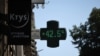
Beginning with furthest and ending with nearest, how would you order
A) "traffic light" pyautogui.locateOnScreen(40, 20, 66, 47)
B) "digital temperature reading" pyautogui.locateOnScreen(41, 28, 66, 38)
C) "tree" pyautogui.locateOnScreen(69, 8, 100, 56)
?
"tree" pyautogui.locateOnScreen(69, 8, 100, 56) → "digital temperature reading" pyautogui.locateOnScreen(41, 28, 66, 38) → "traffic light" pyautogui.locateOnScreen(40, 20, 66, 47)

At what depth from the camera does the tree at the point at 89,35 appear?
212ft

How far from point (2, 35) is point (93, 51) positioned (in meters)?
43.3

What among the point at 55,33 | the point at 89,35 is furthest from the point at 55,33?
the point at 89,35

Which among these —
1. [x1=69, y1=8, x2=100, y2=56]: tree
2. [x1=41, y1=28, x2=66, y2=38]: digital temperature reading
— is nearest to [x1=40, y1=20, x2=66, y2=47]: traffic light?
[x1=41, y1=28, x2=66, y2=38]: digital temperature reading

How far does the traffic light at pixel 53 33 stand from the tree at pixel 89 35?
43715mm

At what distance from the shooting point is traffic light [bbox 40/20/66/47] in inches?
781

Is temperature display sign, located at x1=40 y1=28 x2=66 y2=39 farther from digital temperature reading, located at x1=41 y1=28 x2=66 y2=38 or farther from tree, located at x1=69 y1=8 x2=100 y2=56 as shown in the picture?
tree, located at x1=69 y1=8 x2=100 y2=56

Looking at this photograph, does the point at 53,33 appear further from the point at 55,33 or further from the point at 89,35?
the point at 89,35

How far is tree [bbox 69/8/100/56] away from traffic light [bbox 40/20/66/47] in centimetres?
4372

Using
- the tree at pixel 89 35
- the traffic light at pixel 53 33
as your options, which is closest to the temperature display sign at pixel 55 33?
the traffic light at pixel 53 33

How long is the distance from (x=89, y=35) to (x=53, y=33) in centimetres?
4863

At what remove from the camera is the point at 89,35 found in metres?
68.3

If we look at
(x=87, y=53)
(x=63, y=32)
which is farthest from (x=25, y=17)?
(x=87, y=53)

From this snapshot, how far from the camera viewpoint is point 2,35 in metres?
22.1
